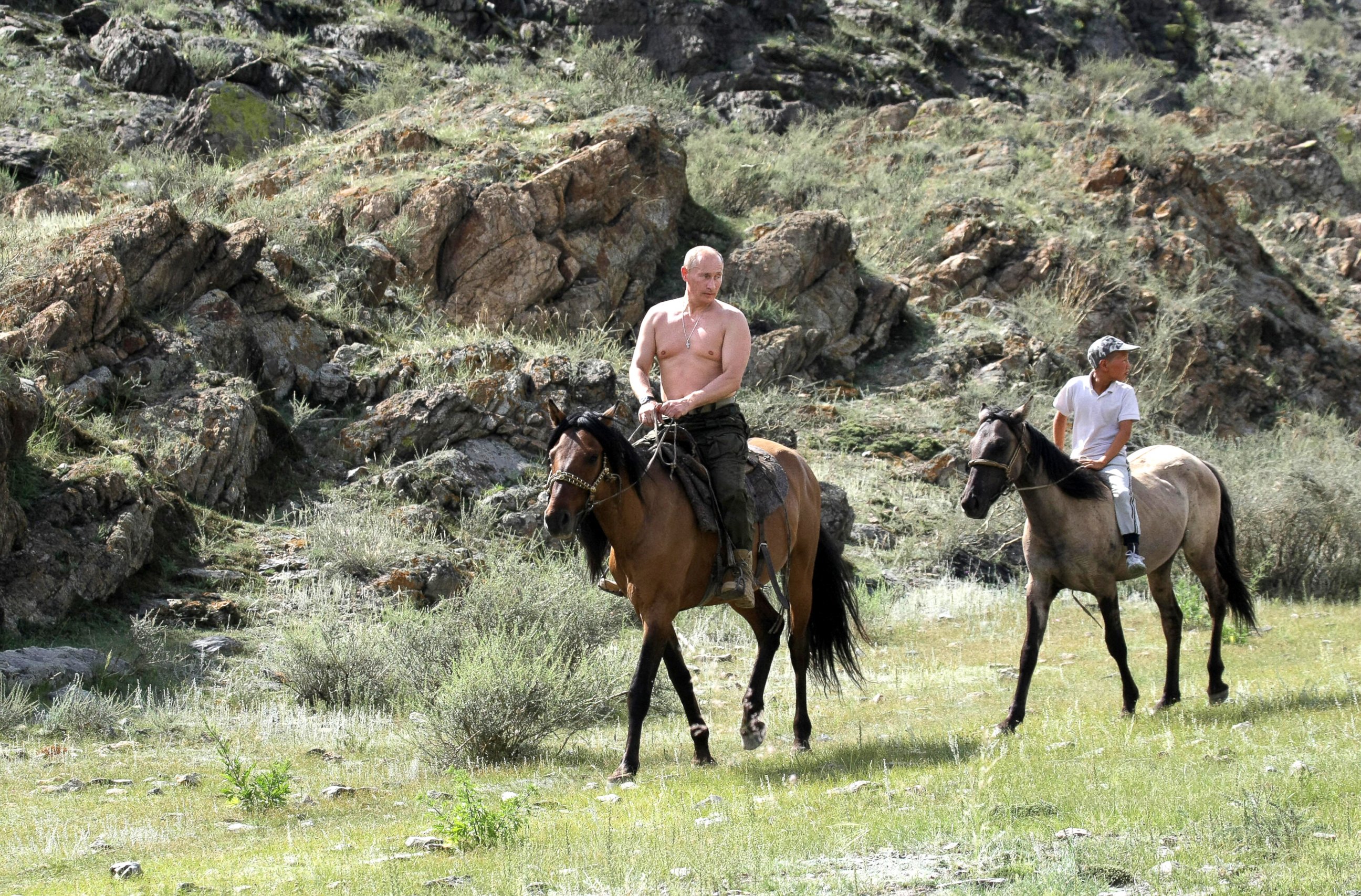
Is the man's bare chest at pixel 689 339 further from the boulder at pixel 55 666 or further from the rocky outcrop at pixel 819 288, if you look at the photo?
the rocky outcrop at pixel 819 288

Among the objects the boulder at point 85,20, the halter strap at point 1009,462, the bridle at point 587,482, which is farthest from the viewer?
the boulder at point 85,20

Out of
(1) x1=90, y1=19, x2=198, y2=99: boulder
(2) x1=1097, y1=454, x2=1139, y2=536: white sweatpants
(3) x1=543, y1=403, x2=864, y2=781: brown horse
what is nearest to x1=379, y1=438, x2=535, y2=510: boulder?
(3) x1=543, y1=403, x2=864, y2=781: brown horse

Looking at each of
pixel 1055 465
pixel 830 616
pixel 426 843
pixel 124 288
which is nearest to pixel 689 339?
pixel 830 616

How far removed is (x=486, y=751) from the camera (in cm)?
835

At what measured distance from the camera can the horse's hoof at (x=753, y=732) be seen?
26.7ft

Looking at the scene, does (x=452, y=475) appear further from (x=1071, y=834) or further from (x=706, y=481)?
(x=1071, y=834)

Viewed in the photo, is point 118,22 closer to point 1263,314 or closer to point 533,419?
point 533,419

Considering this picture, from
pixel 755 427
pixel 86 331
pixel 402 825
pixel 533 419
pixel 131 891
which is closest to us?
pixel 131 891

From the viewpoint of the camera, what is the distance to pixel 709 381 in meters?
8.00

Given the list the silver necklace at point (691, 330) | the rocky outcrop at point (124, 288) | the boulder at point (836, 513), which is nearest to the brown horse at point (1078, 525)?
the silver necklace at point (691, 330)

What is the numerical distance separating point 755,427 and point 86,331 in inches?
364

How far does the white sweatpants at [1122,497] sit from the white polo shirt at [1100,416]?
13 centimetres

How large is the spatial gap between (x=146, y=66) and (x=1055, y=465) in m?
24.4

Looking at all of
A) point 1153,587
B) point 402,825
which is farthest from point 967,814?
point 1153,587
